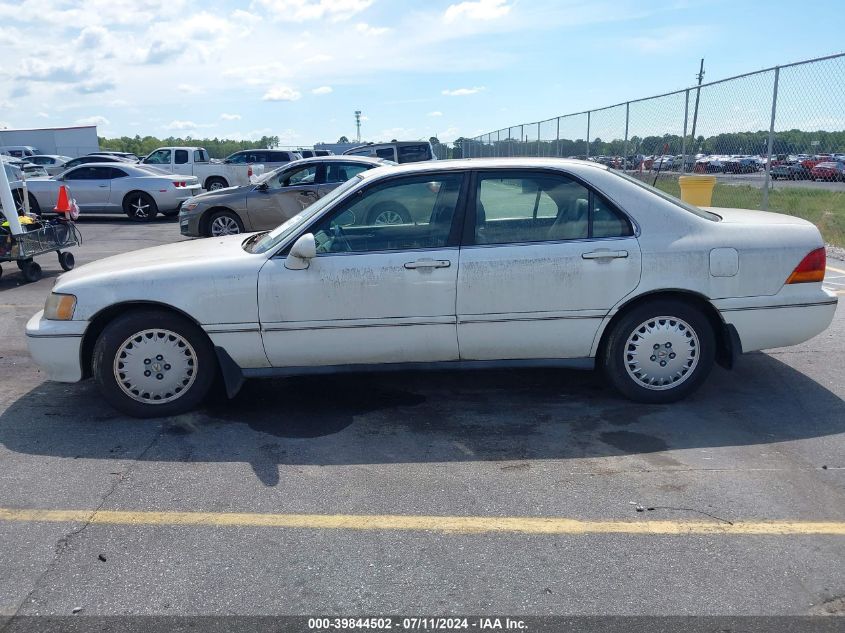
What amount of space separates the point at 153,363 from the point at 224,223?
879 centimetres

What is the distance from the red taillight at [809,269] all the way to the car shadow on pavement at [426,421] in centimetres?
84

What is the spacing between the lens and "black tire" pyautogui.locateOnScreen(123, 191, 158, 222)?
18.2m

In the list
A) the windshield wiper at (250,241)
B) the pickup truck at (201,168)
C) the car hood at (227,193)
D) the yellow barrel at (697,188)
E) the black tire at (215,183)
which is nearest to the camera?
the windshield wiper at (250,241)

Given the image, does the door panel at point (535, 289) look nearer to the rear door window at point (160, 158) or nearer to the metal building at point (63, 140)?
the rear door window at point (160, 158)

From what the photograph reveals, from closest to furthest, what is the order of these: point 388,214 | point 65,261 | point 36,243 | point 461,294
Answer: point 461,294, point 388,214, point 36,243, point 65,261

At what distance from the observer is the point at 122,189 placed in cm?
1820

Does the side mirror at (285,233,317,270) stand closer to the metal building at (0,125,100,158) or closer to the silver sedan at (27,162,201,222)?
the silver sedan at (27,162,201,222)

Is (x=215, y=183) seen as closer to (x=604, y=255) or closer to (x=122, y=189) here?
(x=122, y=189)

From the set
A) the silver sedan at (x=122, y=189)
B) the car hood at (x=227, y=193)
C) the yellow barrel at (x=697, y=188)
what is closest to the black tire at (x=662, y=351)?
the yellow barrel at (x=697, y=188)

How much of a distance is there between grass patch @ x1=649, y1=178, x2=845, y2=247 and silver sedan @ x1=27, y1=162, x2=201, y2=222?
1240 centimetres

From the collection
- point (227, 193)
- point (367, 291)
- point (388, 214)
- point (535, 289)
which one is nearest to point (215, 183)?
point (227, 193)

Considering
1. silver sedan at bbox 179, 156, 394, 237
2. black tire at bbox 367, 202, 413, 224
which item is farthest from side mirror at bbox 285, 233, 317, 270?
silver sedan at bbox 179, 156, 394, 237

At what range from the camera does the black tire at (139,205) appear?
18234 mm

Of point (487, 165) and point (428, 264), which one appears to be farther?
point (487, 165)
